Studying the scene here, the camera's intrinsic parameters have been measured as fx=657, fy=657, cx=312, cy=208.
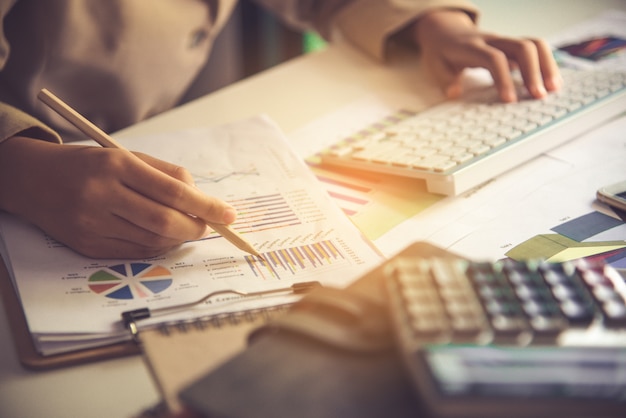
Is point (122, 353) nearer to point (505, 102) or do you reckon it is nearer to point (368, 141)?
point (368, 141)

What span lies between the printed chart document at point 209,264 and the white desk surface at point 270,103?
0.03 m

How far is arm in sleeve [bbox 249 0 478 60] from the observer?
3.18 feet

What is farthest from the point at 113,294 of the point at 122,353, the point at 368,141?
the point at 368,141

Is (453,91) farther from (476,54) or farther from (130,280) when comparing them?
(130,280)

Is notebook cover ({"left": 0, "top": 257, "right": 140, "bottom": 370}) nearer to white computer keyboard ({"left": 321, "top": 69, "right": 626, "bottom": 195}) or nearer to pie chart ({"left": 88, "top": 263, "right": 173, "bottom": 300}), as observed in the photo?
pie chart ({"left": 88, "top": 263, "right": 173, "bottom": 300})

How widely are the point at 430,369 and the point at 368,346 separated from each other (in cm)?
4

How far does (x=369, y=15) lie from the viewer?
1.01m


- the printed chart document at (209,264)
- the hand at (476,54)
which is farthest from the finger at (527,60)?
the printed chart document at (209,264)

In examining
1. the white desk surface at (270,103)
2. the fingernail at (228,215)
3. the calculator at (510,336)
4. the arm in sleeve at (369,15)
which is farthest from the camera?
the arm in sleeve at (369,15)

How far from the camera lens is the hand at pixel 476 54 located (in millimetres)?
824

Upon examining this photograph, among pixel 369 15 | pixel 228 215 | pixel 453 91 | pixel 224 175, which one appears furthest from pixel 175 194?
pixel 369 15

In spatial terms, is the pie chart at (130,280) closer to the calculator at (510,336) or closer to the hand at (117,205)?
the hand at (117,205)

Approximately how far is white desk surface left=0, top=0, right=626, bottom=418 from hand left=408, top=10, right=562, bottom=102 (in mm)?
35

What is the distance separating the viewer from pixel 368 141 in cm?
75
